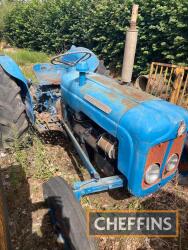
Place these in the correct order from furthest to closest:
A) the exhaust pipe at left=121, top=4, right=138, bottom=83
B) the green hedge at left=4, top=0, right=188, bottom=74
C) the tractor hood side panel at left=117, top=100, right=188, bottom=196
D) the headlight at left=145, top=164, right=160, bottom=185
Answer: the green hedge at left=4, top=0, right=188, bottom=74, the exhaust pipe at left=121, top=4, right=138, bottom=83, the headlight at left=145, top=164, right=160, bottom=185, the tractor hood side panel at left=117, top=100, right=188, bottom=196

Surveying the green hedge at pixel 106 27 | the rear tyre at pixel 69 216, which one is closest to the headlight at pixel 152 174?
the rear tyre at pixel 69 216

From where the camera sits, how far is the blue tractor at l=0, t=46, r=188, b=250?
175cm

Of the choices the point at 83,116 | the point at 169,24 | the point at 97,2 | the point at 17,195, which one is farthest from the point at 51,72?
the point at 97,2

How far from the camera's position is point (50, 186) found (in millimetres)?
1977

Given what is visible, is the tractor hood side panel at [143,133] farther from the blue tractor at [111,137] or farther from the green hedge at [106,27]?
the green hedge at [106,27]

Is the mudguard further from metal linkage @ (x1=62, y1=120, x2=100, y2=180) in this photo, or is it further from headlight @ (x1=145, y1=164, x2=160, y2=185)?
headlight @ (x1=145, y1=164, x2=160, y2=185)

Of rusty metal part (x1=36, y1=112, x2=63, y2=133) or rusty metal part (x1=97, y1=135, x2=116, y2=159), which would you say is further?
rusty metal part (x1=36, y1=112, x2=63, y2=133)

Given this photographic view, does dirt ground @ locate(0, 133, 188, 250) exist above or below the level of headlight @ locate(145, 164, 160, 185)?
below

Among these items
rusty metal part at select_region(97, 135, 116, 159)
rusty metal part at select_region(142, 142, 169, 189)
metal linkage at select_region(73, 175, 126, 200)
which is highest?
rusty metal part at select_region(142, 142, 169, 189)

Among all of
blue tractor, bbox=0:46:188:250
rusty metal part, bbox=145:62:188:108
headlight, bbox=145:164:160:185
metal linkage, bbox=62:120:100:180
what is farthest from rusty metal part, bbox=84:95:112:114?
rusty metal part, bbox=145:62:188:108

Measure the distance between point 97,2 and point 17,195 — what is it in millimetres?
8080

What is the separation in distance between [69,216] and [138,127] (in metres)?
0.75

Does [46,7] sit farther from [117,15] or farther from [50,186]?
[50,186]

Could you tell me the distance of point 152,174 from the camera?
6.30 feet
